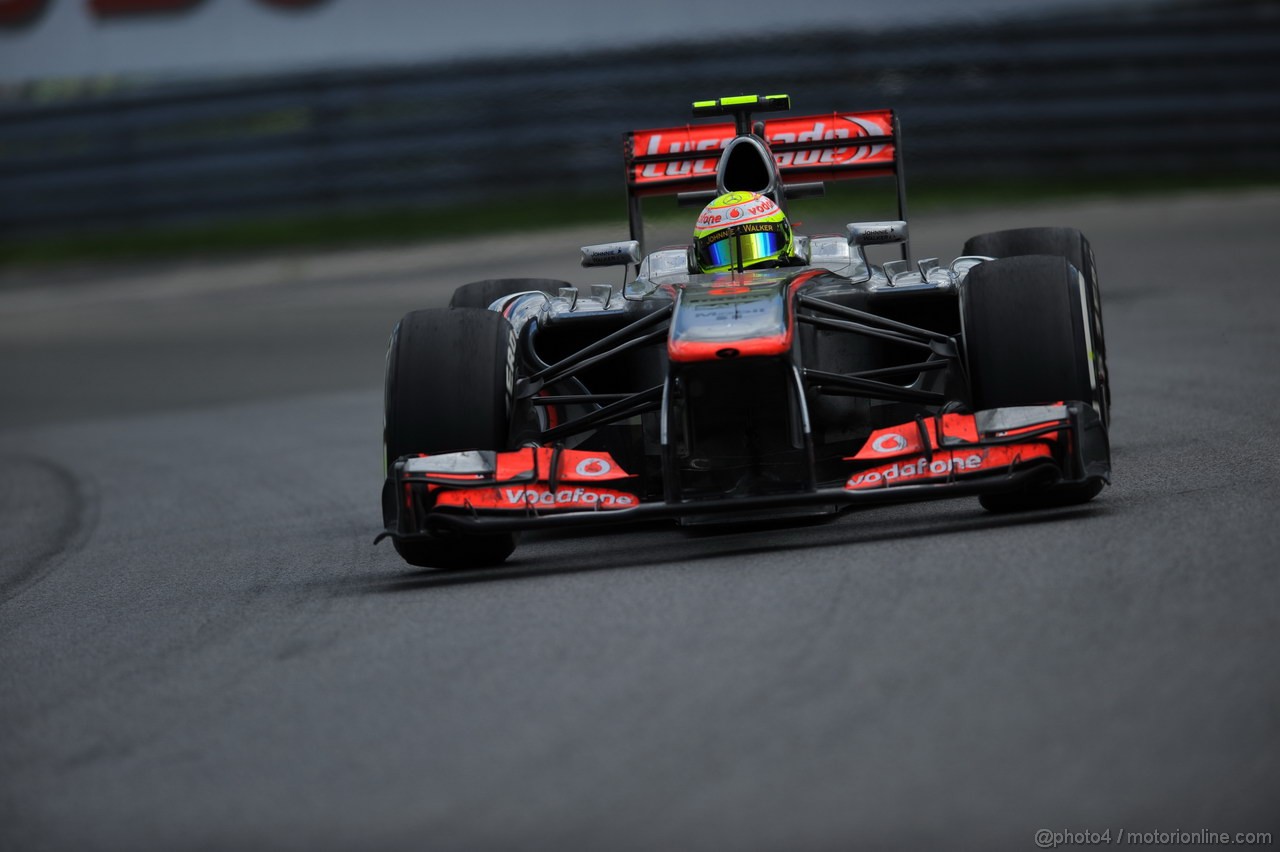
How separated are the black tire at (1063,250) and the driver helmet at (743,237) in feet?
3.89

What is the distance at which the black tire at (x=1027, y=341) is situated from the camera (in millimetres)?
6848

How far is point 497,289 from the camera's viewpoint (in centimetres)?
912

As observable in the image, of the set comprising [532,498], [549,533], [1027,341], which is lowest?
[549,533]

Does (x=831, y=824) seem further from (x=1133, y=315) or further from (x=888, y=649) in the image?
(x=1133, y=315)

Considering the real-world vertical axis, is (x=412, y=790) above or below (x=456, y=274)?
above

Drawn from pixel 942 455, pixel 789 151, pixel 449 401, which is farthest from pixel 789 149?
pixel 942 455

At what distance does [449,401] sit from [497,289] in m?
2.07

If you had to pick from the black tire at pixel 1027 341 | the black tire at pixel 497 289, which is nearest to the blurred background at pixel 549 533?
the black tire at pixel 1027 341

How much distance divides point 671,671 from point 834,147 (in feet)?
18.3

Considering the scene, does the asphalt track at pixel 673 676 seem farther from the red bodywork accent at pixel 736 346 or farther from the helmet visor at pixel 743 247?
the helmet visor at pixel 743 247

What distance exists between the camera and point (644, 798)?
3799 mm

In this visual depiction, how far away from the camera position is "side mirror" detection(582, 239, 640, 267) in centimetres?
838

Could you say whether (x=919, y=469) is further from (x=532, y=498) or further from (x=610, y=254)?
(x=610, y=254)

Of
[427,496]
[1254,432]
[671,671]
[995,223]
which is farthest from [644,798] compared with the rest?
[995,223]
